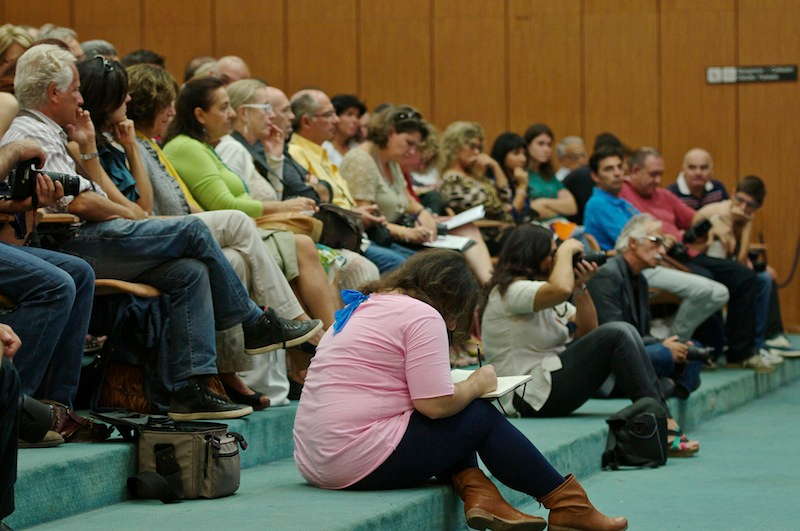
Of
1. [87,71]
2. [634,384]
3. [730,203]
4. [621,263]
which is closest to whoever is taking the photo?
[87,71]

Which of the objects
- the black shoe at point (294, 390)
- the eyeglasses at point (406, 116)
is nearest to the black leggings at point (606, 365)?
the black shoe at point (294, 390)

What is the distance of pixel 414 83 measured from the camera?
9.44 meters

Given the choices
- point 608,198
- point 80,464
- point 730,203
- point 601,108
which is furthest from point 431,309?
point 601,108

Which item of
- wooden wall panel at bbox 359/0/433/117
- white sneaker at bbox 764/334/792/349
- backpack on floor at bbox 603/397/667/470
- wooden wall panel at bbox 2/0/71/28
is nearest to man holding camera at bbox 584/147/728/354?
white sneaker at bbox 764/334/792/349

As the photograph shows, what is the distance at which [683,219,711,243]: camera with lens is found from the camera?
23.0 feet

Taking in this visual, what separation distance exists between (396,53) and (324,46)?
555mm

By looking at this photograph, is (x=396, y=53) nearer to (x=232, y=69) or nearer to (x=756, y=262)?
(x=232, y=69)

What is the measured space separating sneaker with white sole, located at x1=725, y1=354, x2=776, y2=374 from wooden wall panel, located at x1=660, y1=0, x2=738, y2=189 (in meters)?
2.46

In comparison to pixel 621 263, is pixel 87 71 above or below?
above

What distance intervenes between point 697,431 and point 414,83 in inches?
179

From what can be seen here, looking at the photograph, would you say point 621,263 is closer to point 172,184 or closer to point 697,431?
point 697,431

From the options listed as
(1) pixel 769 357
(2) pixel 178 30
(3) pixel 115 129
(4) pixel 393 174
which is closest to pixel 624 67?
(1) pixel 769 357

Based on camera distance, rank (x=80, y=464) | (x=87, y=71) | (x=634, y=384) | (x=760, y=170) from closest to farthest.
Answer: (x=80, y=464) → (x=87, y=71) → (x=634, y=384) → (x=760, y=170)

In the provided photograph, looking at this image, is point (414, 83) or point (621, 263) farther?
point (414, 83)
